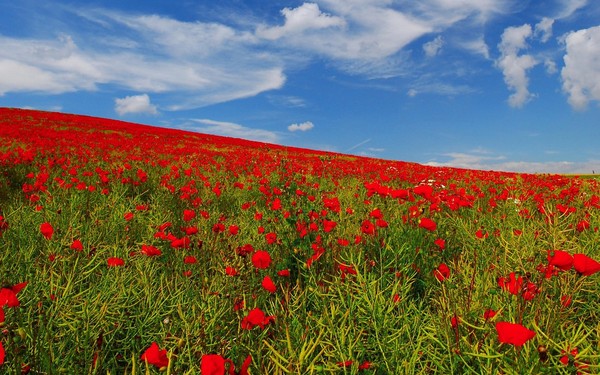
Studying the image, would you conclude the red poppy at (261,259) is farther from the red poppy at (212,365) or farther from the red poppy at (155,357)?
the red poppy at (212,365)

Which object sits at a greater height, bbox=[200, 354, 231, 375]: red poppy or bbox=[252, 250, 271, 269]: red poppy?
bbox=[252, 250, 271, 269]: red poppy

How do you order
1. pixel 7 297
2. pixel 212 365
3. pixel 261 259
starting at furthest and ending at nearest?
pixel 261 259 → pixel 7 297 → pixel 212 365

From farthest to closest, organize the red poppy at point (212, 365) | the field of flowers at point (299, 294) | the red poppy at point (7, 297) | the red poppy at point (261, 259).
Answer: the red poppy at point (261, 259)
the field of flowers at point (299, 294)
the red poppy at point (7, 297)
the red poppy at point (212, 365)

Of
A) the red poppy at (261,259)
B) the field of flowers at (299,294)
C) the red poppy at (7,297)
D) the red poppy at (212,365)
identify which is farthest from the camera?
the red poppy at (261,259)

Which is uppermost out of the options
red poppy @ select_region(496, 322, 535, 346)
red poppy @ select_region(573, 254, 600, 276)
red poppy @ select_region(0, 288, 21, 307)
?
red poppy @ select_region(573, 254, 600, 276)

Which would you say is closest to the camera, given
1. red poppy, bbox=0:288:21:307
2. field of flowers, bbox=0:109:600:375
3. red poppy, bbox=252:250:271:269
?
red poppy, bbox=0:288:21:307

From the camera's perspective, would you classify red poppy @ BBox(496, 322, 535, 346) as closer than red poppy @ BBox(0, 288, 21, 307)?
Yes

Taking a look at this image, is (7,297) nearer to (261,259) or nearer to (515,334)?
(261,259)

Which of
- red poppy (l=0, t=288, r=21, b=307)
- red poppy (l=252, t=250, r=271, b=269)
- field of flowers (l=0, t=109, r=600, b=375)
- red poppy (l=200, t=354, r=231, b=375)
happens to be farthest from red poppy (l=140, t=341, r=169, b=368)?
red poppy (l=252, t=250, r=271, b=269)

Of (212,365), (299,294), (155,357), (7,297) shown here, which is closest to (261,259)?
(299,294)

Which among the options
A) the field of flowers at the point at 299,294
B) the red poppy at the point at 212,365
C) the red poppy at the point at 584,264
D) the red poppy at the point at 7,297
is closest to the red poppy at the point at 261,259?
the field of flowers at the point at 299,294

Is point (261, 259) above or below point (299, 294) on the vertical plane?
above

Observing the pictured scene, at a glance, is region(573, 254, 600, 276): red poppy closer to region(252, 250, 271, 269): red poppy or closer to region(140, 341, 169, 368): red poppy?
region(252, 250, 271, 269): red poppy

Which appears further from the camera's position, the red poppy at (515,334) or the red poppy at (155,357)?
the red poppy at (155,357)
